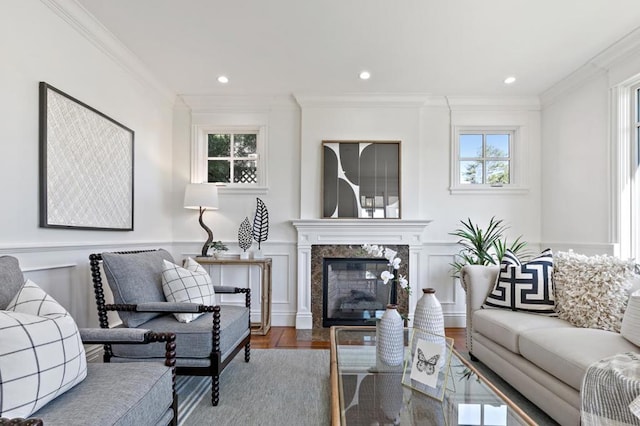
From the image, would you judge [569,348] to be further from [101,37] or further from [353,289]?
[101,37]

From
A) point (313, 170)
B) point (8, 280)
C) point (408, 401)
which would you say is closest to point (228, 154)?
point (313, 170)

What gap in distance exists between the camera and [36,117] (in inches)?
86.0

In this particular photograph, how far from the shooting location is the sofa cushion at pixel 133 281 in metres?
2.13

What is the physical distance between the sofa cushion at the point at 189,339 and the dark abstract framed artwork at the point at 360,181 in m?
1.94

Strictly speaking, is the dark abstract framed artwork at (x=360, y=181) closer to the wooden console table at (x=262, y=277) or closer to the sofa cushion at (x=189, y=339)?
the wooden console table at (x=262, y=277)

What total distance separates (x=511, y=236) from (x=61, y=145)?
14.0 feet

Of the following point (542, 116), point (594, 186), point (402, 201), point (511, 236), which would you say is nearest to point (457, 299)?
point (511, 236)

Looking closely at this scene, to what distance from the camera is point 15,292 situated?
1.48 metres

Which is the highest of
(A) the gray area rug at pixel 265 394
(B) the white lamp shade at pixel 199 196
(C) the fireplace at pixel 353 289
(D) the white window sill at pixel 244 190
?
(D) the white window sill at pixel 244 190

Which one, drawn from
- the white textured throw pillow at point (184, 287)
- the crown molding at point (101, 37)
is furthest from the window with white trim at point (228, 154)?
the white textured throw pillow at point (184, 287)

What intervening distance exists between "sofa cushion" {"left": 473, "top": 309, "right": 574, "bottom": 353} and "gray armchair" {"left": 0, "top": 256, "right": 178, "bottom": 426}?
194 cm

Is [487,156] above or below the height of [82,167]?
above

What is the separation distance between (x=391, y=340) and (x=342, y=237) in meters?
2.06

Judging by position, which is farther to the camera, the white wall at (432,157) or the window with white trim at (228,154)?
the window with white trim at (228,154)
